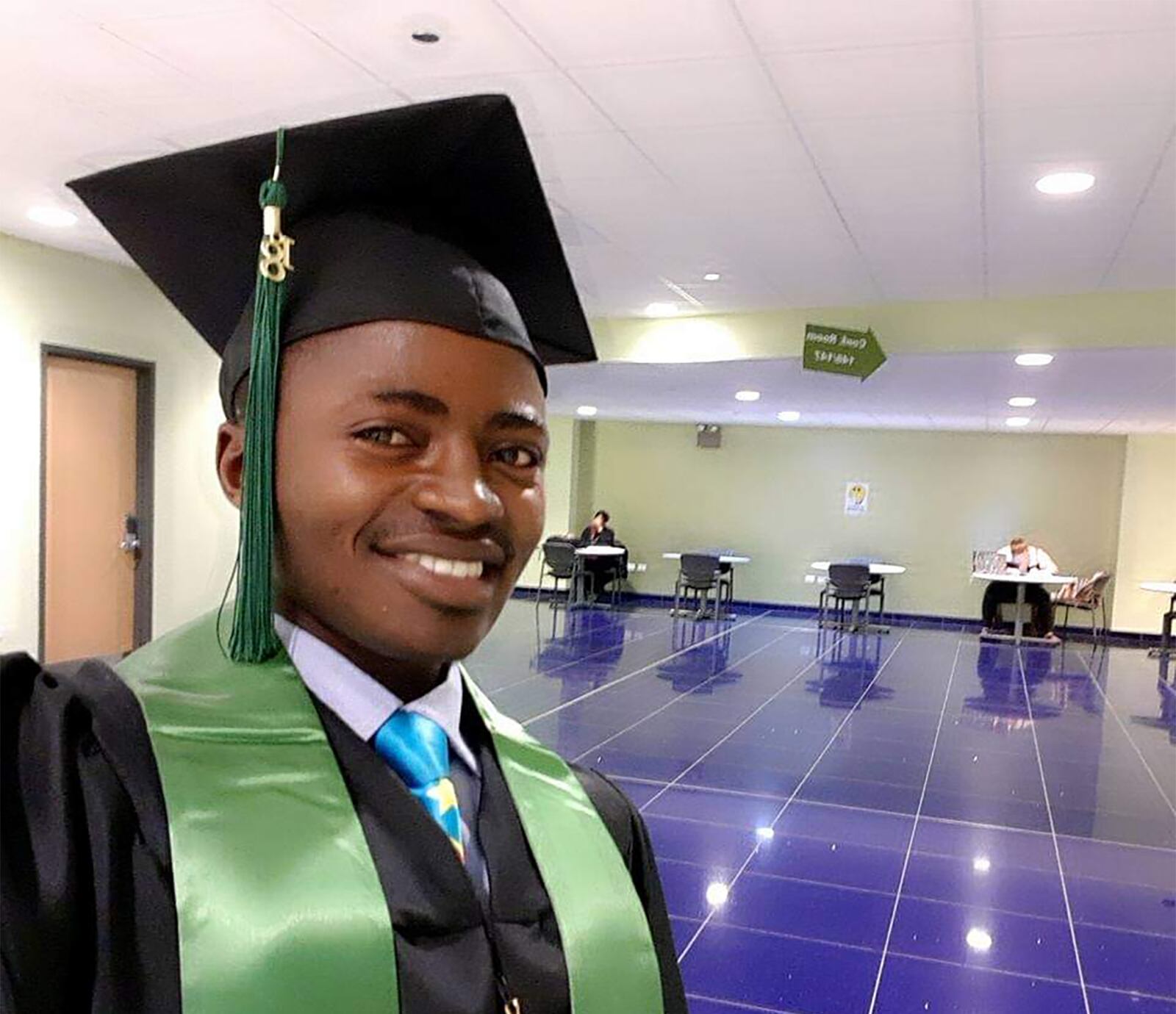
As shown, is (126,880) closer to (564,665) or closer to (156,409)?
(156,409)

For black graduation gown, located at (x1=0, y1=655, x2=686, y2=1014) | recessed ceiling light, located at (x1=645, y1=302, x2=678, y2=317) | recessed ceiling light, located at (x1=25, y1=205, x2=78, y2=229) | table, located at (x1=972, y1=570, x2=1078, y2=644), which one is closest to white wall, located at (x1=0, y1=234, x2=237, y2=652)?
recessed ceiling light, located at (x1=25, y1=205, x2=78, y2=229)

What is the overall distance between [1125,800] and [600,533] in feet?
29.3

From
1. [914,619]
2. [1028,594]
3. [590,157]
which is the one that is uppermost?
[590,157]

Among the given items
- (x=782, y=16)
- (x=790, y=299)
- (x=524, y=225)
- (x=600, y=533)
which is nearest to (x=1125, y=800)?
(x=790, y=299)

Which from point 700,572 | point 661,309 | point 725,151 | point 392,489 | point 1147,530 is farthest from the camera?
point 1147,530

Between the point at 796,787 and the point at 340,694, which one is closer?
the point at 340,694

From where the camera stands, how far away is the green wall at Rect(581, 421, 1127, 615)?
12773mm

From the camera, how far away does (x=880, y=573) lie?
1212 cm

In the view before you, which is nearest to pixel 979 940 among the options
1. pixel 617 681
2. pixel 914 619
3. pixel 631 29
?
pixel 631 29

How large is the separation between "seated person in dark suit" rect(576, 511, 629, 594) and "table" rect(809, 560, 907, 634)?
8.72 feet

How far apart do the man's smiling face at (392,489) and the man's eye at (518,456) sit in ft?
0.04

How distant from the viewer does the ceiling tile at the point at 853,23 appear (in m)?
2.61

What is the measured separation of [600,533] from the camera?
1343 centimetres

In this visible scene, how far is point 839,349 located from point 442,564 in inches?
235
